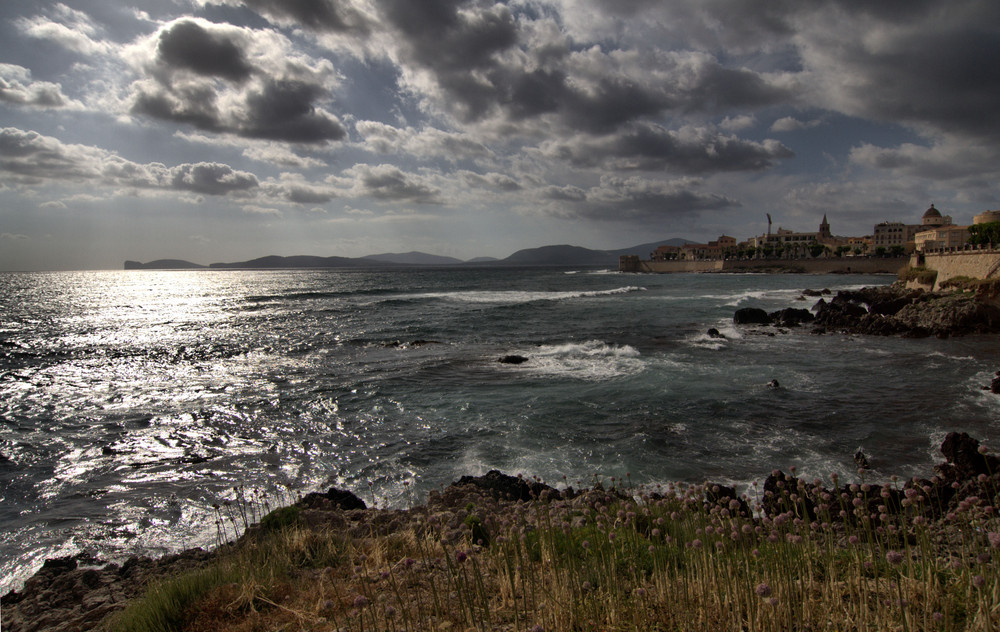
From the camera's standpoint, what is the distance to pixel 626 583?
4.28m

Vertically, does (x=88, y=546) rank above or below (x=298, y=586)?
below

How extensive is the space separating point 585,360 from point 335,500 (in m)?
15.7

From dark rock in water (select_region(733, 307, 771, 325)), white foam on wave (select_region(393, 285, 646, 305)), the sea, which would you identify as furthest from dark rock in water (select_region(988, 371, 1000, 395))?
white foam on wave (select_region(393, 285, 646, 305))

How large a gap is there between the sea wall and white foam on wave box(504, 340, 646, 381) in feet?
343

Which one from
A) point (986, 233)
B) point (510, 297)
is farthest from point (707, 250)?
point (510, 297)

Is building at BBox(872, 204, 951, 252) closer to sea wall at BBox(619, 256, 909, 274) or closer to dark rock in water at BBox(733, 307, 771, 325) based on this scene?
sea wall at BBox(619, 256, 909, 274)

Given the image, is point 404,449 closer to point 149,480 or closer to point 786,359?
point 149,480

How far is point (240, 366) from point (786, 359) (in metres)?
25.6

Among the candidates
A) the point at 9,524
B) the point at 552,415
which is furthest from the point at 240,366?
the point at 552,415

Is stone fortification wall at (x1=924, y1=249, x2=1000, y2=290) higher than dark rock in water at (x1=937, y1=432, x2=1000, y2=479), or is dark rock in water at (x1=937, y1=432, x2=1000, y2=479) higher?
stone fortification wall at (x1=924, y1=249, x2=1000, y2=290)

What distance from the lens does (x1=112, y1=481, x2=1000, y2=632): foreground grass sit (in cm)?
328

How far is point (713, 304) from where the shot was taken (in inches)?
1938

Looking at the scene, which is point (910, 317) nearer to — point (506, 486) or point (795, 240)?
point (506, 486)

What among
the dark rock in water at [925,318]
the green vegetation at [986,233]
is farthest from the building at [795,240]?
the dark rock in water at [925,318]
